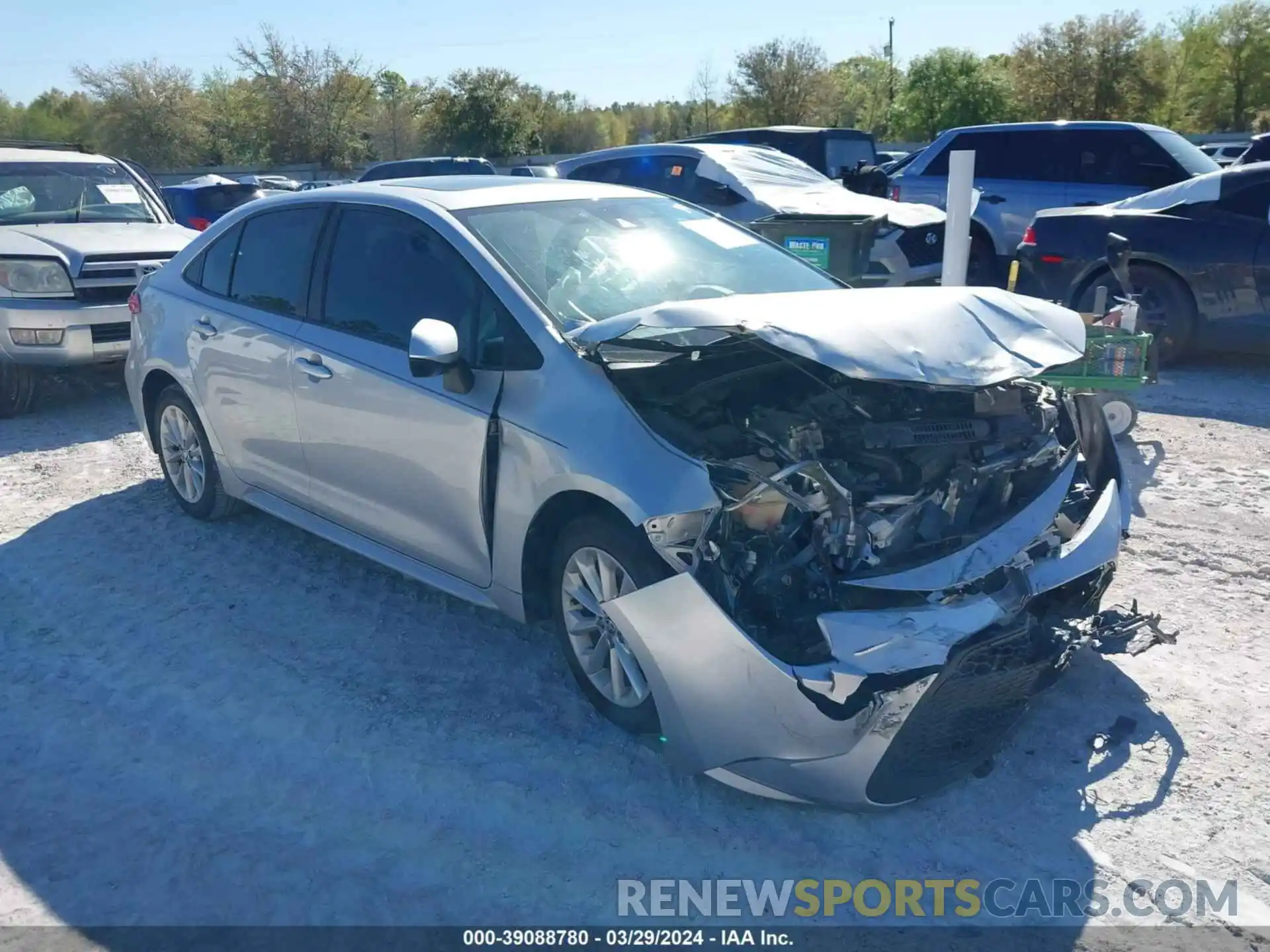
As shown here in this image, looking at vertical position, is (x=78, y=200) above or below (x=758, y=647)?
above

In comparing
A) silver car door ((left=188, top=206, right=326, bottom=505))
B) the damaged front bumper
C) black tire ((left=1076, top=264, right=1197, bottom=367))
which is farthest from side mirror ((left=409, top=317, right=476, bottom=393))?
black tire ((left=1076, top=264, right=1197, bottom=367))

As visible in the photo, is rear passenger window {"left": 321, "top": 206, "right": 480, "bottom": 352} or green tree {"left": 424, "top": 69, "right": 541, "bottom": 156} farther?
green tree {"left": 424, "top": 69, "right": 541, "bottom": 156}

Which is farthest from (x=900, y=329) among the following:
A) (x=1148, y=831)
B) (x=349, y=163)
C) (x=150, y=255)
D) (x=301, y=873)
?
(x=349, y=163)

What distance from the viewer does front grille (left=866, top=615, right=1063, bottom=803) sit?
305 cm

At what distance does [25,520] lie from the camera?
612 centimetres

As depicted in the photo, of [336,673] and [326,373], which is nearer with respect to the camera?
[336,673]

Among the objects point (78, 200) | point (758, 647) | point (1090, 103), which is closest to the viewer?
point (758, 647)

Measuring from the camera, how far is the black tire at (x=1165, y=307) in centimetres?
861

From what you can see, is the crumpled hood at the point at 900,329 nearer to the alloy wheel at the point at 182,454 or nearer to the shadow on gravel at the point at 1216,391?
the alloy wheel at the point at 182,454

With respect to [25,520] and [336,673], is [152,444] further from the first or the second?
[336,673]

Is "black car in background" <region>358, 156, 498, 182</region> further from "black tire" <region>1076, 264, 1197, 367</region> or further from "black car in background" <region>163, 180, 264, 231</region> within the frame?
"black tire" <region>1076, 264, 1197, 367</region>

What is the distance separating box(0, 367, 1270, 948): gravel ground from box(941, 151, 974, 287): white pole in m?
3.43

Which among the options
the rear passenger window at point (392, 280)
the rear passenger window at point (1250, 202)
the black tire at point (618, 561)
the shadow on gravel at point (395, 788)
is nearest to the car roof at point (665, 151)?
the rear passenger window at point (1250, 202)

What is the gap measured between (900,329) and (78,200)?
835cm
